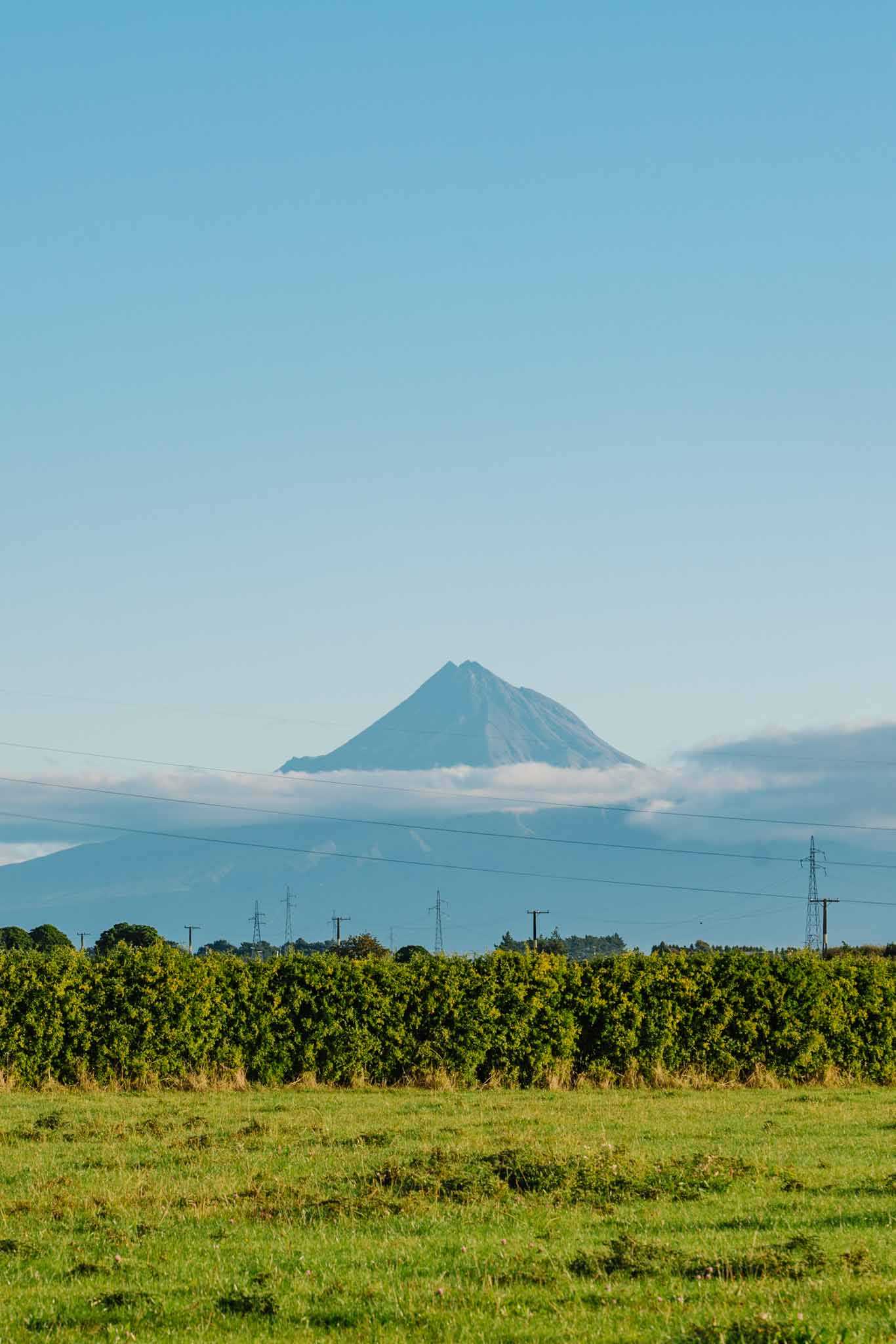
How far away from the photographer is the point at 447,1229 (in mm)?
13234

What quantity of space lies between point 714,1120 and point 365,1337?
14.8 metres

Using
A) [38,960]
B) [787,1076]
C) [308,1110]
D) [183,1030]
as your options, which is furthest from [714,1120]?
[38,960]

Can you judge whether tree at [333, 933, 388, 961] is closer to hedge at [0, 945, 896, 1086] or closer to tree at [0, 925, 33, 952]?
tree at [0, 925, 33, 952]

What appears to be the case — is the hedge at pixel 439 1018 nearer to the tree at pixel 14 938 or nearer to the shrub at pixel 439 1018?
the shrub at pixel 439 1018

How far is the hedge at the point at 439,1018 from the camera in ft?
94.3

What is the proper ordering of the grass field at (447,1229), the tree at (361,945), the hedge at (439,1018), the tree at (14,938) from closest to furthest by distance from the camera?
the grass field at (447,1229) < the hedge at (439,1018) < the tree at (361,945) < the tree at (14,938)

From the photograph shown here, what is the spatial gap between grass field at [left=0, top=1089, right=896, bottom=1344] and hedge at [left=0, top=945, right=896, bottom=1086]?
5926 millimetres

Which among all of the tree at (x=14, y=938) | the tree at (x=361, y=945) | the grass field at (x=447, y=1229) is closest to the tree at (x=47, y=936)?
the tree at (x=14, y=938)

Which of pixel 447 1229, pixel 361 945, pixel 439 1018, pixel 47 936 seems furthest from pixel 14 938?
pixel 447 1229

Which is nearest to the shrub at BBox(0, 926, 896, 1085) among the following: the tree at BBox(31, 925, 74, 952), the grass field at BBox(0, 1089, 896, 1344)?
the grass field at BBox(0, 1089, 896, 1344)

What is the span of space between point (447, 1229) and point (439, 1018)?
1708 centimetres

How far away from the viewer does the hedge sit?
2875 cm

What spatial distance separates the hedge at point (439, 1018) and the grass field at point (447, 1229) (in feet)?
19.4

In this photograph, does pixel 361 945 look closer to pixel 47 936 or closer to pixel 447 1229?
pixel 47 936
